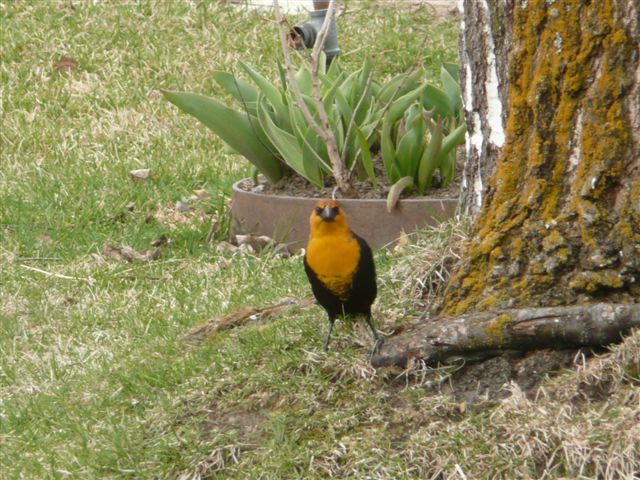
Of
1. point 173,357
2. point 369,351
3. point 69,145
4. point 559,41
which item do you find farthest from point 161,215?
point 559,41

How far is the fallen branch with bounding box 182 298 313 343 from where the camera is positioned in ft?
15.8

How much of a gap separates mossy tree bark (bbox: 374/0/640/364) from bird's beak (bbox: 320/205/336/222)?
1.73 feet

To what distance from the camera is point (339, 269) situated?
4.25 m

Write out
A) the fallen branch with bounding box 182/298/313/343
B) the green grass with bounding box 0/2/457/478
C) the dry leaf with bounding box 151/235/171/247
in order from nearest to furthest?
the green grass with bounding box 0/2/457/478 < the fallen branch with bounding box 182/298/313/343 < the dry leaf with bounding box 151/235/171/247

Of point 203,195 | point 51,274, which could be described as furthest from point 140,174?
point 51,274

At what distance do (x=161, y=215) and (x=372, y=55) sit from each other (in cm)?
326

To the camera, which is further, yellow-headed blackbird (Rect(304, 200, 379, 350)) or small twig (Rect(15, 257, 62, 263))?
small twig (Rect(15, 257, 62, 263))

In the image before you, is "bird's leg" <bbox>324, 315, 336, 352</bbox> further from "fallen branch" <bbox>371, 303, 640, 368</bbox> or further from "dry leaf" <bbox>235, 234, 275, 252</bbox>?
"dry leaf" <bbox>235, 234, 275, 252</bbox>

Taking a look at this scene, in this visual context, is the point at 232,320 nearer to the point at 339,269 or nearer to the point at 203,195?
the point at 339,269

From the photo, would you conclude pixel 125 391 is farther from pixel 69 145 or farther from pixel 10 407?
pixel 69 145

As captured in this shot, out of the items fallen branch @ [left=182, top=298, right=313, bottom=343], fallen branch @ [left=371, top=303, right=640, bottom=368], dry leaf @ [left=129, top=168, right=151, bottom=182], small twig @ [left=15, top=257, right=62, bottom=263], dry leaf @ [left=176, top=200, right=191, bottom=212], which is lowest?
small twig @ [left=15, top=257, right=62, bottom=263]

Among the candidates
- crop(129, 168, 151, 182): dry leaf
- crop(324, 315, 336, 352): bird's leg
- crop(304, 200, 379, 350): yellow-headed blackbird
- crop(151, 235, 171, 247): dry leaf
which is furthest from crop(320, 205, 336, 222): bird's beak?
crop(129, 168, 151, 182): dry leaf

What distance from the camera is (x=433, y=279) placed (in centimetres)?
471

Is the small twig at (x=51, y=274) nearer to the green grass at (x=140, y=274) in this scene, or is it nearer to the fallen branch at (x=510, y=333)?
the green grass at (x=140, y=274)
